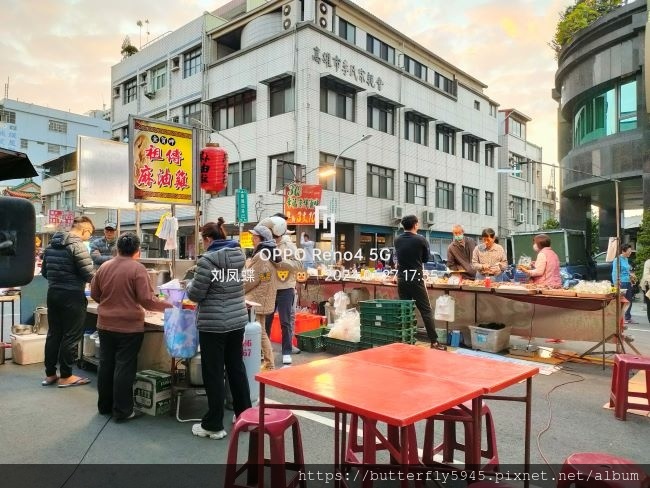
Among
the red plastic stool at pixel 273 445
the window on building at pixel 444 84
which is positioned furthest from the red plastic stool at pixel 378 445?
the window on building at pixel 444 84

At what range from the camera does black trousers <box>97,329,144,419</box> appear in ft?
15.2

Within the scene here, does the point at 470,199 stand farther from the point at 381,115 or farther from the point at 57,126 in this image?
the point at 57,126

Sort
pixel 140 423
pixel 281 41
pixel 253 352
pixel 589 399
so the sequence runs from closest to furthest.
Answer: pixel 140 423, pixel 253 352, pixel 589 399, pixel 281 41

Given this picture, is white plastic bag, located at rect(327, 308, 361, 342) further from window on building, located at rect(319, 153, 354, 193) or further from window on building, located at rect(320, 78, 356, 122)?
window on building, located at rect(320, 78, 356, 122)

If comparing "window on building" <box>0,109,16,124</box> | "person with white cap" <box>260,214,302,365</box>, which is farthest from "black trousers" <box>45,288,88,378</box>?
"window on building" <box>0,109,16,124</box>

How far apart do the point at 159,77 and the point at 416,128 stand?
17305mm

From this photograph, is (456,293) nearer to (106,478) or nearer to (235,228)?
(106,478)

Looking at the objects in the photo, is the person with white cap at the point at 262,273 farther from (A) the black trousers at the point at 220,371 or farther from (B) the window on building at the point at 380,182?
(B) the window on building at the point at 380,182

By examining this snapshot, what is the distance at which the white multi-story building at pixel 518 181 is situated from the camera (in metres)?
39.6

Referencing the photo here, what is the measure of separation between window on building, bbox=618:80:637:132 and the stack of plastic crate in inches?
671

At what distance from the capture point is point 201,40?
2617 cm

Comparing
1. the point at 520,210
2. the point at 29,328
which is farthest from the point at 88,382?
the point at 520,210

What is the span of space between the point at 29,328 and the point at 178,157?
367 cm

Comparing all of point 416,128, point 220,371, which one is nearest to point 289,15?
point 416,128
